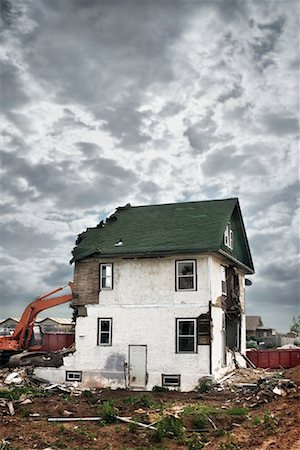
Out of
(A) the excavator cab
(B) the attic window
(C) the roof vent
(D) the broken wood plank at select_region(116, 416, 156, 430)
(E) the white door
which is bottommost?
(D) the broken wood plank at select_region(116, 416, 156, 430)

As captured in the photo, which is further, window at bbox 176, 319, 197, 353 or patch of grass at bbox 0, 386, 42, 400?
window at bbox 176, 319, 197, 353

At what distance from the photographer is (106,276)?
29.5 metres

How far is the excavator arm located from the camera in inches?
1241

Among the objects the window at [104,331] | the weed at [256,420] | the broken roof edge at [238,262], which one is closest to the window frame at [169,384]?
the window at [104,331]

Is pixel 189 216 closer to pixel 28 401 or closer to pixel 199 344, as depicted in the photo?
pixel 199 344

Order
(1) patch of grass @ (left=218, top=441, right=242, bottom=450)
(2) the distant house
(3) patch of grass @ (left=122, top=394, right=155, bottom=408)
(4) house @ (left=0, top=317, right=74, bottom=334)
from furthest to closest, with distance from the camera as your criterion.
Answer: (2) the distant house, (4) house @ (left=0, top=317, right=74, bottom=334), (3) patch of grass @ (left=122, top=394, right=155, bottom=408), (1) patch of grass @ (left=218, top=441, right=242, bottom=450)

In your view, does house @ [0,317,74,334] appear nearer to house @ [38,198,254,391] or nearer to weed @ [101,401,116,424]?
house @ [38,198,254,391]

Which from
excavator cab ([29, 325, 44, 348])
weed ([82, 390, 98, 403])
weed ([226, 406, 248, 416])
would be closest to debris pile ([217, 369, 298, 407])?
weed ([226, 406, 248, 416])

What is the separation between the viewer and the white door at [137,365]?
27297 millimetres

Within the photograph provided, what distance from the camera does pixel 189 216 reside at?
3117 centimetres

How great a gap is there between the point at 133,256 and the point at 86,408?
9.45 meters

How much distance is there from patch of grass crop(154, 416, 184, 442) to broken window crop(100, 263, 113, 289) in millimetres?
12579

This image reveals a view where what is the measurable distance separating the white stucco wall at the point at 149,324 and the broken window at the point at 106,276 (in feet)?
0.88

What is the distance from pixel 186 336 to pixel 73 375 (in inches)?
260
